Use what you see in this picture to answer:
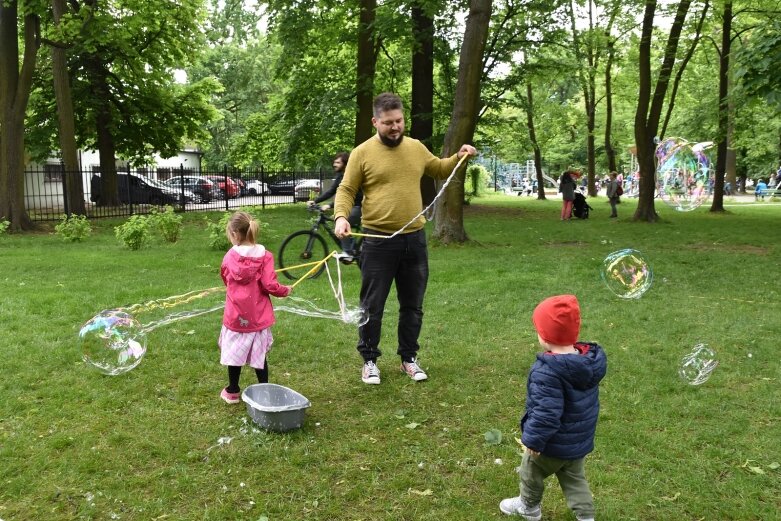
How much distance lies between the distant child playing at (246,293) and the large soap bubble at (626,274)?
12.5 feet

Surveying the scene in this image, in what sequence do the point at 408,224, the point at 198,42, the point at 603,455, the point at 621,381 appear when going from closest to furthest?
the point at 603,455, the point at 408,224, the point at 621,381, the point at 198,42

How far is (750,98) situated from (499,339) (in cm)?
672

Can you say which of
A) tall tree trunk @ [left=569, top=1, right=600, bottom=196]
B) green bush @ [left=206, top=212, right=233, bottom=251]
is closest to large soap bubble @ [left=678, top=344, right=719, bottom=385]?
green bush @ [left=206, top=212, right=233, bottom=251]

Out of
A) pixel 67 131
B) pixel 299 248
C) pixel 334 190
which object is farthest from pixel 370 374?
pixel 67 131

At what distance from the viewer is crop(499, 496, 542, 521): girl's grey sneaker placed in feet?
10.2

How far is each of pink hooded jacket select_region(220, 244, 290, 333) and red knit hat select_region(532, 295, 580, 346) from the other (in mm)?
2127

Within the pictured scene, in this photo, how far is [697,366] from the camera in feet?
16.6

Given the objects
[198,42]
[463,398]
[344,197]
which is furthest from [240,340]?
[198,42]

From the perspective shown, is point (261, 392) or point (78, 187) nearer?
point (261, 392)

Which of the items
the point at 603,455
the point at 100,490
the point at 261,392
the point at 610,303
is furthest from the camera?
the point at 610,303

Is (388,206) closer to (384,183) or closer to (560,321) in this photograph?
(384,183)

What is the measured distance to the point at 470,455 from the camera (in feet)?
12.5

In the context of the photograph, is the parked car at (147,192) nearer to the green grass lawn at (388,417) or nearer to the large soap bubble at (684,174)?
the green grass lawn at (388,417)

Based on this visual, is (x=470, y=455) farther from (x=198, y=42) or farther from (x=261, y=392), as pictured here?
(x=198, y=42)
